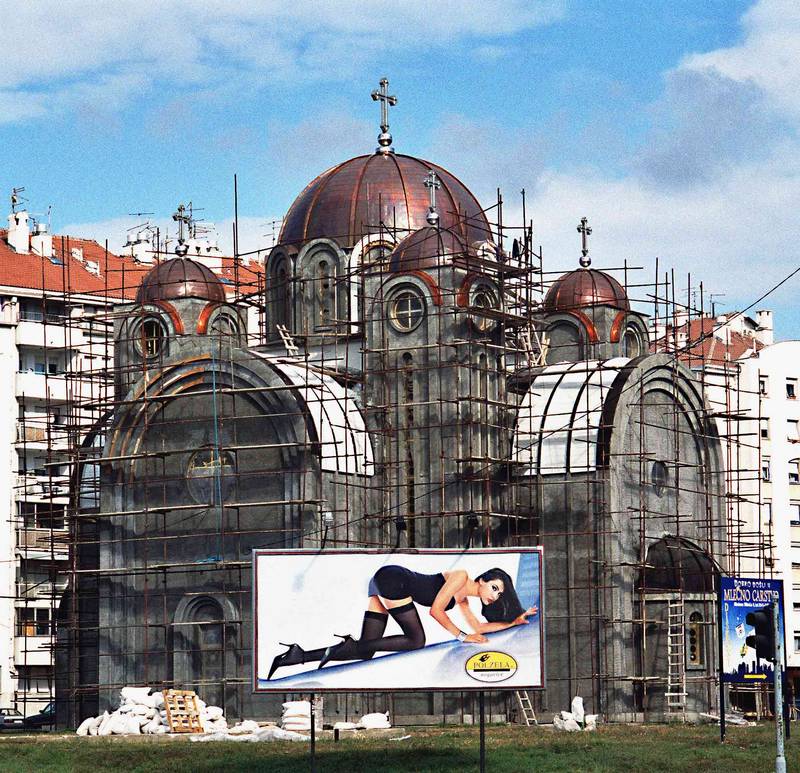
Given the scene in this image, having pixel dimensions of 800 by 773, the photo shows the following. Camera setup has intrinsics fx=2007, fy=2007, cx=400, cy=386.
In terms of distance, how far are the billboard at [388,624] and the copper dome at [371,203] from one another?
22709mm

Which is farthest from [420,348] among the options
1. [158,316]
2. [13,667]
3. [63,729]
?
[13,667]

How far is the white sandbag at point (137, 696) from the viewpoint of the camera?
4934 cm

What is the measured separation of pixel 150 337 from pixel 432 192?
903 cm

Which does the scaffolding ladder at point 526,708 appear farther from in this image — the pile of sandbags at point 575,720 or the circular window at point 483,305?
the circular window at point 483,305

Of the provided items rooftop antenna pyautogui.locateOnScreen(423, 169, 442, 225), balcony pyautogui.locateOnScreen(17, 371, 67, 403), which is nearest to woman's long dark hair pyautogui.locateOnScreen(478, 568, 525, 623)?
rooftop antenna pyautogui.locateOnScreen(423, 169, 442, 225)

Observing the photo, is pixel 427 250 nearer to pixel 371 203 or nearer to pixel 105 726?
pixel 371 203

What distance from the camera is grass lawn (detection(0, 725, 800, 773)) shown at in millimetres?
37844

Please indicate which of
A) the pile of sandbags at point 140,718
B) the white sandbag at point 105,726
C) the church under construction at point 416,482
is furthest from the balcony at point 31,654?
the white sandbag at point 105,726

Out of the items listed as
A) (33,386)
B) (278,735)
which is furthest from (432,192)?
(33,386)

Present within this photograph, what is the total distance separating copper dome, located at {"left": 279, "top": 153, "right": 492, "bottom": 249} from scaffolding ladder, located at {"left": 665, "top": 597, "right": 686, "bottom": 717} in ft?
41.3

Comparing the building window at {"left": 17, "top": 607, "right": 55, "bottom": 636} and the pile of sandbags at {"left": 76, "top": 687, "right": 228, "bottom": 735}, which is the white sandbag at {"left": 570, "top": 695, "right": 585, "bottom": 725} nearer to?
the pile of sandbags at {"left": 76, "top": 687, "right": 228, "bottom": 735}

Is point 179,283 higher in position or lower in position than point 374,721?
higher

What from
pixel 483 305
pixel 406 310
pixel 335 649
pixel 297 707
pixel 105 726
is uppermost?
pixel 483 305

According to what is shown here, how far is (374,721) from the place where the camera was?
156ft
